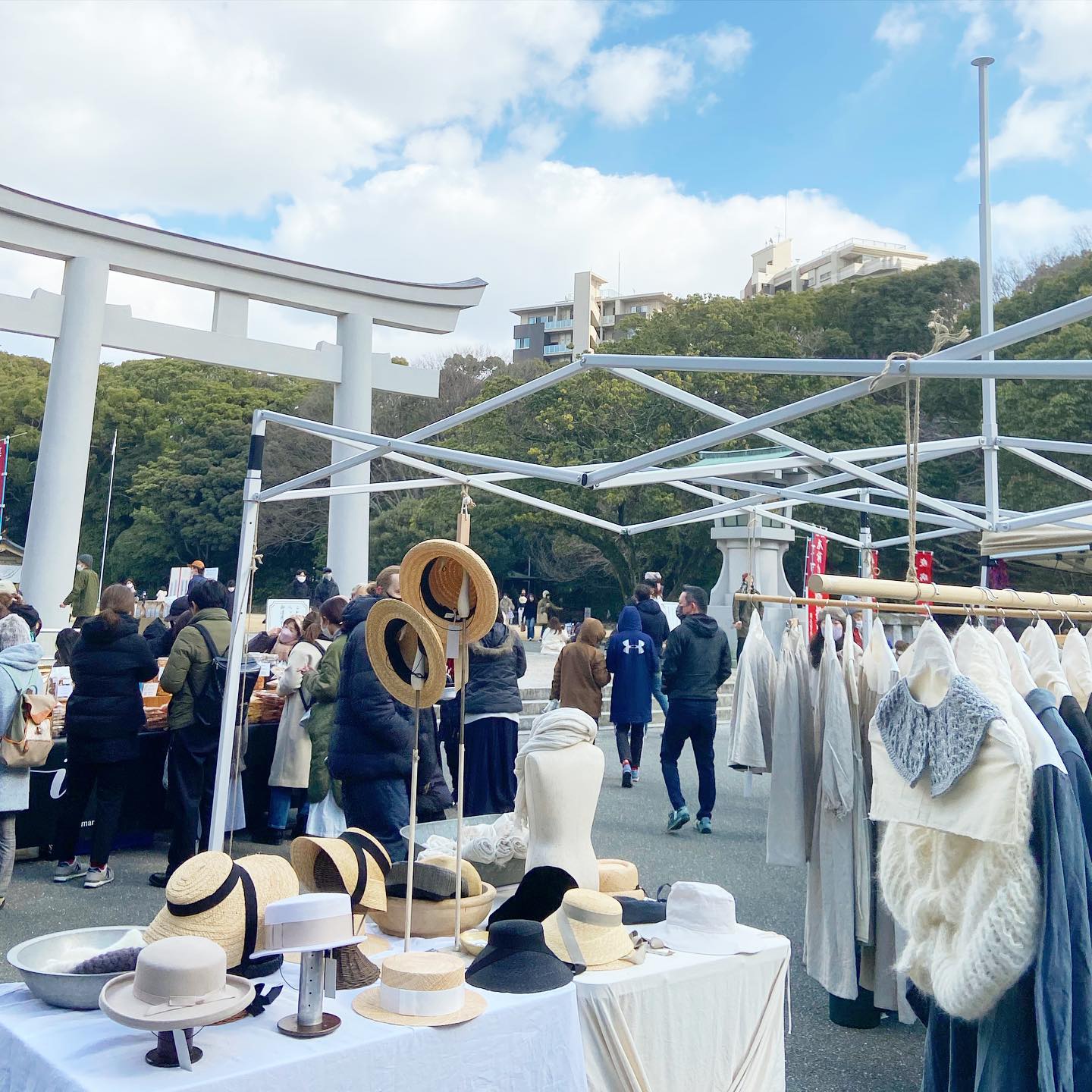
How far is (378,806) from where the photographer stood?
442 centimetres

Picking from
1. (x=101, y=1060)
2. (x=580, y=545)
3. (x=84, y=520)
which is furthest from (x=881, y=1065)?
(x=84, y=520)

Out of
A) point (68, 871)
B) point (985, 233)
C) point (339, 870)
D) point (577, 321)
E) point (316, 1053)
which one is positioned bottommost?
point (68, 871)

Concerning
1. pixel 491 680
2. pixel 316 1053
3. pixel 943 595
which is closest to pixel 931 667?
pixel 943 595

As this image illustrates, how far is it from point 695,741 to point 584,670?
1411mm

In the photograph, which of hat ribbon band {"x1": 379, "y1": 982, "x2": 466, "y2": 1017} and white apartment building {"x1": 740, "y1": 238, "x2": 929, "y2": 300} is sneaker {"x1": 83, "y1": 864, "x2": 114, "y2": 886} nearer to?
hat ribbon band {"x1": 379, "y1": 982, "x2": 466, "y2": 1017}

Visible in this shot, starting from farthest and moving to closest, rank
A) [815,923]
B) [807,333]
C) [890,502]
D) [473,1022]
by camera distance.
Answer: [807,333] < [890,502] < [815,923] < [473,1022]

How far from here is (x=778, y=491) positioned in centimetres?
571

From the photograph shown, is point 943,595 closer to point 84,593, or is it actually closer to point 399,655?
point 399,655

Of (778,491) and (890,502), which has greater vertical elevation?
(890,502)

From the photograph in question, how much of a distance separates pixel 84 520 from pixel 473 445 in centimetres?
1956

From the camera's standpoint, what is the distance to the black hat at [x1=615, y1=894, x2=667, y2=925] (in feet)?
9.05

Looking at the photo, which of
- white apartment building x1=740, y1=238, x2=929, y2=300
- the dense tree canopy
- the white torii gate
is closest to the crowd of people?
the white torii gate

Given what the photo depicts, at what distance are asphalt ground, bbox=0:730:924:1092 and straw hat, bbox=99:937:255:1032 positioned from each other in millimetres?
1163

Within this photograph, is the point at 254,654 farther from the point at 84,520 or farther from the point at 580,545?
the point at 84,520
